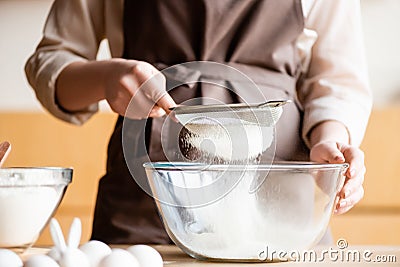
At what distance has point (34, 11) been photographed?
6.59ft

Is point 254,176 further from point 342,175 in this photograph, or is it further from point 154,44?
point 154,44

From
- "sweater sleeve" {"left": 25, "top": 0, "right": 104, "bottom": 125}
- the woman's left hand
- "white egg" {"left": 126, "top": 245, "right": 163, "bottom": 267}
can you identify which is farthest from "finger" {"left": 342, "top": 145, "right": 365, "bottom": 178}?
"sweater sleeve" {"left": 25, "top": 0, "right": 104, "bottom": 125}

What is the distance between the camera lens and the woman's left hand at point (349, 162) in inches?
25.2

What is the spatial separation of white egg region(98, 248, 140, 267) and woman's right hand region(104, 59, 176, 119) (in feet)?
0.52

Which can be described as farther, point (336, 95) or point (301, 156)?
point (336, 95)

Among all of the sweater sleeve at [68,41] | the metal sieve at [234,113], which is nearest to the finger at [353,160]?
the metal sieve at [234,113]

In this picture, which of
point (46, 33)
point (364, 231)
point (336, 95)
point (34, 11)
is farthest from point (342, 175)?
point (34, 11)

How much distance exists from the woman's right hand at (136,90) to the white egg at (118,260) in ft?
0.52

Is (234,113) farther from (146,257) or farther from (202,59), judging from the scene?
(202,59)

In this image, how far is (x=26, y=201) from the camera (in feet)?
1.95

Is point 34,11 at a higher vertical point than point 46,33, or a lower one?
lower

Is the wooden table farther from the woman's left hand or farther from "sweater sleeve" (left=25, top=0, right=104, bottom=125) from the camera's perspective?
"sweater sleeve" (left=25, top=0, right=104, bottom=125)

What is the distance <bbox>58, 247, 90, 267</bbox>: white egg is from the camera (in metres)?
0.47

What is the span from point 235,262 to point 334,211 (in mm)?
106
